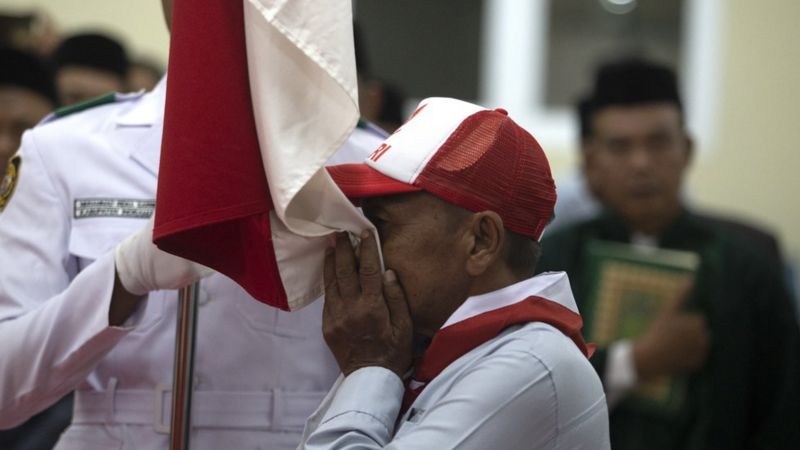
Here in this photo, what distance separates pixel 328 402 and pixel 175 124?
18.7 inches

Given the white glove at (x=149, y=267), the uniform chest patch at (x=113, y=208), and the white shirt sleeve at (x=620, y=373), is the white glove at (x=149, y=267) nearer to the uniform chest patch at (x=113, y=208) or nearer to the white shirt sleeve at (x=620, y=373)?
the uniform chest patch at (x=113, y=208)

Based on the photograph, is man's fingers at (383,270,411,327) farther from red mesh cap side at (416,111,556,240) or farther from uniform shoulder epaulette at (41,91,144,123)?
uniform shoulder epaulette at (41,91,144,123)

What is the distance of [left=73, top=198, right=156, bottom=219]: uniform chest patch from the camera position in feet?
6.80

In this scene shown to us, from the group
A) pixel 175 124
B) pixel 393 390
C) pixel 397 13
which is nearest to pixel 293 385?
pixel 393 390

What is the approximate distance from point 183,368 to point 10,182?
47 centimetres

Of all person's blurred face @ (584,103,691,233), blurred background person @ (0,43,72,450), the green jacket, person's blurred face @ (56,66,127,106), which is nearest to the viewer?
blurred background person @ (0,43,72,450)

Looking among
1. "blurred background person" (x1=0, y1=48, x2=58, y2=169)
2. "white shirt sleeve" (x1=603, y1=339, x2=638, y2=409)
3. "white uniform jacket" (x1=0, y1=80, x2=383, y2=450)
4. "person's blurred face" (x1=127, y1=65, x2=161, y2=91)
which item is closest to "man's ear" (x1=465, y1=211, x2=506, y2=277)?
"white uniform jacket" (x1=0, y1=80, x2=383, y2=450)

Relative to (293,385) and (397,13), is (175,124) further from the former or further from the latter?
(397,13)

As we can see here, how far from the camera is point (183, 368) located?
1.96 meters

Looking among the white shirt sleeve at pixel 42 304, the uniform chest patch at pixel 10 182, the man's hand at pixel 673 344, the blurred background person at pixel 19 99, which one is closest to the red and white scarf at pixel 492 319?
the white shirt sleeve at pixel 42 304

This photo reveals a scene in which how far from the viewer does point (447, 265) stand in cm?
180

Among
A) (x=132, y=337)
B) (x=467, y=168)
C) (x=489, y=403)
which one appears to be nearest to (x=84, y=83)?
(x=132, y=337)

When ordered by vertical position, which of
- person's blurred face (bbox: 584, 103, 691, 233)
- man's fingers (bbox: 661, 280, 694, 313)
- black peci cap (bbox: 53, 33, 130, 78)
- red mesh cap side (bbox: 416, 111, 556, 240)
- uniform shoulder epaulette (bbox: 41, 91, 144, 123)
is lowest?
man's fingers (bbox: 661, 280, 694, 313)

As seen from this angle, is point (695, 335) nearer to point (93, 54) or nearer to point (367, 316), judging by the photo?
point (367, 316)
